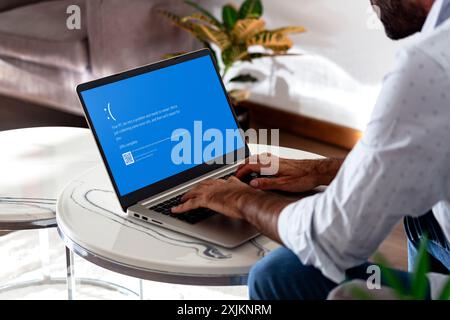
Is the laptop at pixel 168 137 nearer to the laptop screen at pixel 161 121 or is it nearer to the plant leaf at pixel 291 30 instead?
the laptop screen at pixel 161 121

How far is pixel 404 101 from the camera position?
3.25 ft

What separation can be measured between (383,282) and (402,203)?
0.66ft

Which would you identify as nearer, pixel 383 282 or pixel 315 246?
pixel 315 246

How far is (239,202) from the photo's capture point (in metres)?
1.25

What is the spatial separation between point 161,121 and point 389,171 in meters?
0.59

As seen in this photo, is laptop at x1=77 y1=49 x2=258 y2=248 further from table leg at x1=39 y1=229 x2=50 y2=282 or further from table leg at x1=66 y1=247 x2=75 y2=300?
table leg at x1=39 y1=229 x2=50 y2=282

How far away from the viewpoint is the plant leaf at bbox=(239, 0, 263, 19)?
124 inches

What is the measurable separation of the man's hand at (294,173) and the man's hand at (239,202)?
12cm

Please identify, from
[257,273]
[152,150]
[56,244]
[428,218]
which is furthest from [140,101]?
[56,244]

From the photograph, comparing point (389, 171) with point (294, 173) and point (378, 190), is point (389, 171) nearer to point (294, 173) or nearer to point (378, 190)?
point (378, 190)

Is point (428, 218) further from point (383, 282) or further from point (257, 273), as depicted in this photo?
point (257, 273)

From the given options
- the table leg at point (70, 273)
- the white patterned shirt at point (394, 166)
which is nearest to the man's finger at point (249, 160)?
the white patterned shirt at point (394, 166)

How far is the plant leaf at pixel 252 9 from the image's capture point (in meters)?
3.16

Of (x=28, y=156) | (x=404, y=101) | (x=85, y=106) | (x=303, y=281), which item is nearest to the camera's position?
(x=404, y=101)
